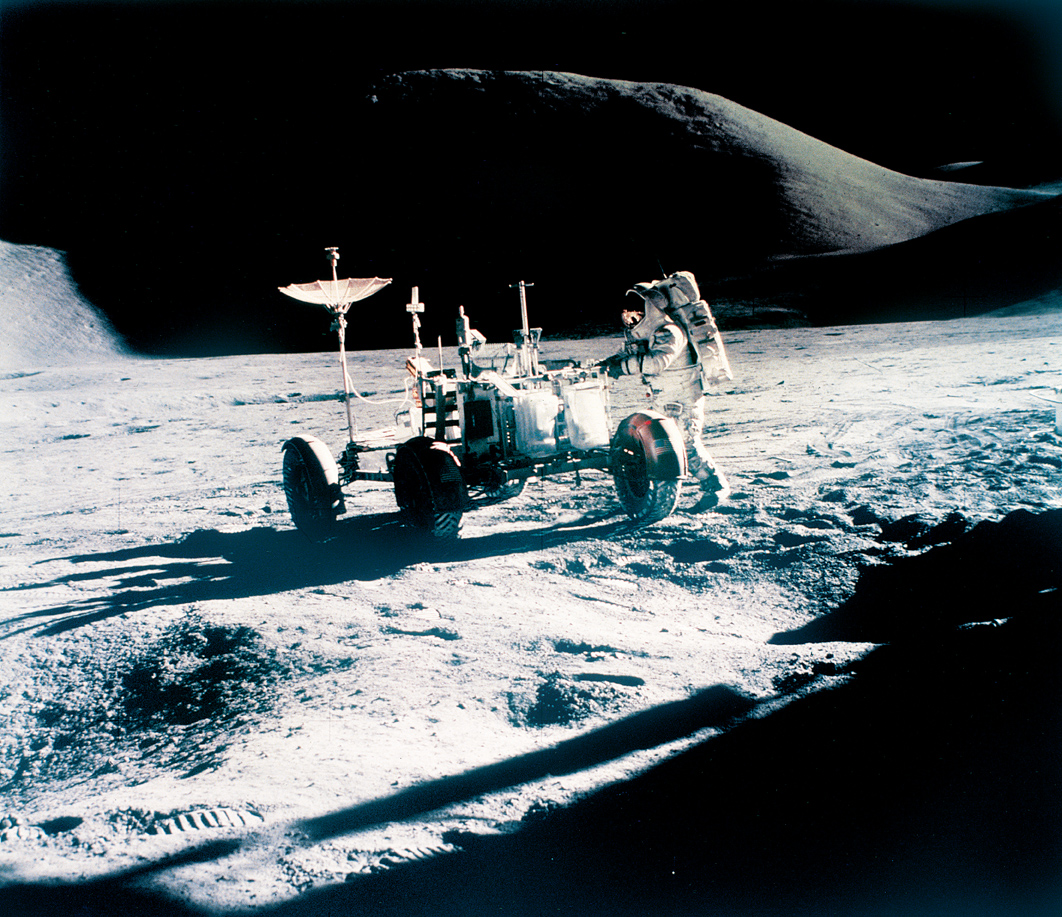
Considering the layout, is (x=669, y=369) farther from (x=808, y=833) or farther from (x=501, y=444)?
(x=808, y=833)

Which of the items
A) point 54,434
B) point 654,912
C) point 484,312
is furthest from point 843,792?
point 484,312

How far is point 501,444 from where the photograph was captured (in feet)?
16.6

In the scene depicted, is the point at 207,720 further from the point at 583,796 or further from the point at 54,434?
the point at 54,434

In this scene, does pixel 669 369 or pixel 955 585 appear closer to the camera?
pixel 955 585

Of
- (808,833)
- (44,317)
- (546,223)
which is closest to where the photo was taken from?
(808,833)

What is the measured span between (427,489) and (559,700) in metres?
2.03

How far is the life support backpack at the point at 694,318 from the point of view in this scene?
5129mm

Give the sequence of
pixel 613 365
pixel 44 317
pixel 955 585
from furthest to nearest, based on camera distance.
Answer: pixel 44 317, pixel 613 365, pixel 955 585

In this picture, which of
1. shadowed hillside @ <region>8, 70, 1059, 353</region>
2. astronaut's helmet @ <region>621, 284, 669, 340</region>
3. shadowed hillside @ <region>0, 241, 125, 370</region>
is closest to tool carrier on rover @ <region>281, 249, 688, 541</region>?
astronaut's helmet @ <region>621, 284, 669, 340</region>

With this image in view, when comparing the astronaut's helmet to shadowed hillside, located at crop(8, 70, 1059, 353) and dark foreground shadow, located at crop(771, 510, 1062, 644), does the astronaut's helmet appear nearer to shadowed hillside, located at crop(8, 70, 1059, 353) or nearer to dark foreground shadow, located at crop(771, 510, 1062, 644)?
dark foreground shadow, located at crop(771, 510, 1062, 644)

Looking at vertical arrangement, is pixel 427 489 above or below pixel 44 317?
below

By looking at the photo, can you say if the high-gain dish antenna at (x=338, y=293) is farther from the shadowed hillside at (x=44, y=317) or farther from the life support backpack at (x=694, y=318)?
the shadowed hillside at (x=44, y=317)

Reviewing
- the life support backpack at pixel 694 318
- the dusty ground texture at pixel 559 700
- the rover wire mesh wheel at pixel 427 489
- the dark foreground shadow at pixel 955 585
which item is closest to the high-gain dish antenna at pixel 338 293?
the rover wire mesh wheel at pixel 427 489

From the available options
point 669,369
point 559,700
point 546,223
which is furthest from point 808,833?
point 546,223
